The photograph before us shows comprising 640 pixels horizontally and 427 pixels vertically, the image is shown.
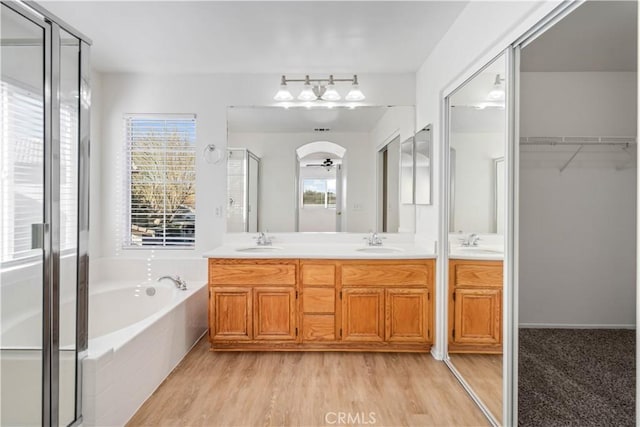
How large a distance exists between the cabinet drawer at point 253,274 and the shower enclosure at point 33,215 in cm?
127

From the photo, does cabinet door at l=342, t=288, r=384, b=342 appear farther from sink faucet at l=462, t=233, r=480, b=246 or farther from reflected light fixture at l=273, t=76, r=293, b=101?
reflected light fixture at l=273, t=76, r=293, b=101

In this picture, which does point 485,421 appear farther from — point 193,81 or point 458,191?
point 193,81

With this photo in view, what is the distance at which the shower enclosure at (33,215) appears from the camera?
5.18 feet

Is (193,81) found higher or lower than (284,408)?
higher

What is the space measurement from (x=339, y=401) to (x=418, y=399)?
49 cm

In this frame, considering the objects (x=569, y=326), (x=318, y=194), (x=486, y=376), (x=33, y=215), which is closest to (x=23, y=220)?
(x=33, y=215)

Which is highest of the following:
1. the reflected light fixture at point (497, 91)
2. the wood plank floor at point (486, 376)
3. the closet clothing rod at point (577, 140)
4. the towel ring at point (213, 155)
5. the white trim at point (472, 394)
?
the reflected light fixture at point (497, 91)

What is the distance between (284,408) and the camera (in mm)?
2168

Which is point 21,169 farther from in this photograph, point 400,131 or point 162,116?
point 400,131

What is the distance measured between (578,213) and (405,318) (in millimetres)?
1416

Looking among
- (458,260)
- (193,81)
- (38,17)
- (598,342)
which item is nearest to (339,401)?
(458,260)

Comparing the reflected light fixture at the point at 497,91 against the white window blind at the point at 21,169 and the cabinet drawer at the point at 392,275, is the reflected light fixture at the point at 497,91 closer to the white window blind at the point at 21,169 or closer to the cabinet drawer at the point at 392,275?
the cabinet drawer at the point at 392,275

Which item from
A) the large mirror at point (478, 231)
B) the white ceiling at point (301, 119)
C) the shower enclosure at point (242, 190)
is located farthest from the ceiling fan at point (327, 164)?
the large mirror at point (478, 231)

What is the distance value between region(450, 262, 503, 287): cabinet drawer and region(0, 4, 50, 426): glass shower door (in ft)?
7.35
